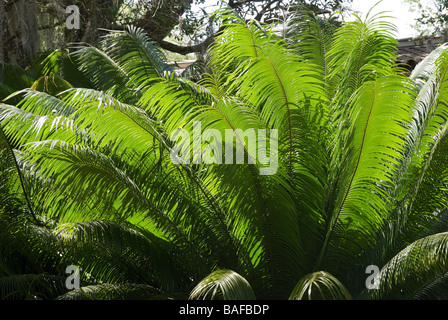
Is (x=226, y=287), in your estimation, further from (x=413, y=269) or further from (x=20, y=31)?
(x=20, y=31)

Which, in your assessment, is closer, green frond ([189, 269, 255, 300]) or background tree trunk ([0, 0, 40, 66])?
green frond ([189, 269, 255, 300])

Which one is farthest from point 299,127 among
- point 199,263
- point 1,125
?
point 1,125

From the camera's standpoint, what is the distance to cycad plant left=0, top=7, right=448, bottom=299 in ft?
14.6

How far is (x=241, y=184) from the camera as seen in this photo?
4.51 m

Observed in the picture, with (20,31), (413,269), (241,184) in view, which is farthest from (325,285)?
(20,31)

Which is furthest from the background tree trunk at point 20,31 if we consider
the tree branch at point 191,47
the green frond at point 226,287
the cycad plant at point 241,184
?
the green frond at point 226,287

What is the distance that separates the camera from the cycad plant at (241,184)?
4.44 meters

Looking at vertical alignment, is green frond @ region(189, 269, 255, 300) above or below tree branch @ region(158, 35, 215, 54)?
below

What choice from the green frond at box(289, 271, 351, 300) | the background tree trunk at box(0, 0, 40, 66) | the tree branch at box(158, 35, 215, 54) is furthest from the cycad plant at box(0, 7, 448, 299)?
the tree branch at box(158, 35, 215, 54)

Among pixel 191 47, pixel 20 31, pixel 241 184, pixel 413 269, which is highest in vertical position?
pixel 20 31

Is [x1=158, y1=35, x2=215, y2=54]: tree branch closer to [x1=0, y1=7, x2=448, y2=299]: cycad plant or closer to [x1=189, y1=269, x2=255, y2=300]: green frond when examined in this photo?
[x1=0, y1=7, x2=448, y2=299]: cycad plant

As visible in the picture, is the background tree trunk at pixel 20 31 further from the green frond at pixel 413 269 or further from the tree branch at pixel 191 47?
the green frond at pixel 413 269
